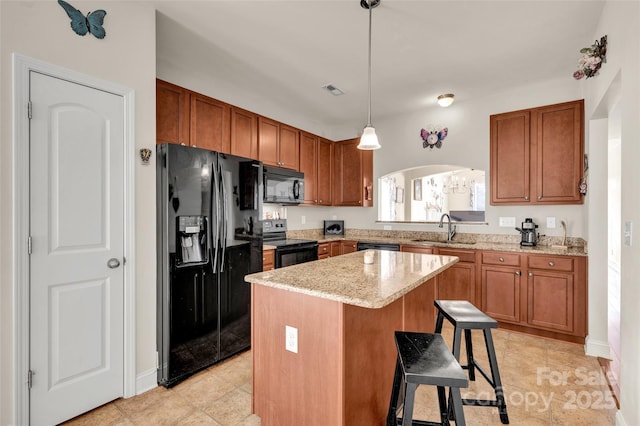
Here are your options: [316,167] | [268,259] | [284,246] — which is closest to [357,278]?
[268,259]

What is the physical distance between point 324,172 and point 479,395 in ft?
11.3

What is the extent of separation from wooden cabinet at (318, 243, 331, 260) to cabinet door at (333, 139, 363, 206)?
85 cm

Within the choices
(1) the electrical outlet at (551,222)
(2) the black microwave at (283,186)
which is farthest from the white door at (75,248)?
(1) the electrical outlet at (551,222)

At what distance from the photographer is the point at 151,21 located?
2.20 metres

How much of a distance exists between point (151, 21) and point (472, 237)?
159 inches

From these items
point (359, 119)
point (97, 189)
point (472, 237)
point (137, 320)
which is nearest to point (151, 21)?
point (97, 189)

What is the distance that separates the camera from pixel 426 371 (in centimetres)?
126

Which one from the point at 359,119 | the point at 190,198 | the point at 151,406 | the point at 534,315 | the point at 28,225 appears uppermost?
the point at 359,119

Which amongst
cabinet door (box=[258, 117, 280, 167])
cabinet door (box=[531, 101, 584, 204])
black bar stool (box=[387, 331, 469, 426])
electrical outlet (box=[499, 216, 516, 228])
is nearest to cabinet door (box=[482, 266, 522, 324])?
electrical outlet (box=[499, 216, 516, 228])

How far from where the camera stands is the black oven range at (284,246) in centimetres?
337

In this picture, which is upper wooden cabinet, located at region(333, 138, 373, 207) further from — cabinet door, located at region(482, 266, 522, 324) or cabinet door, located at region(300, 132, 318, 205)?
cabinet door, located at region(482, 266, 522, 324)

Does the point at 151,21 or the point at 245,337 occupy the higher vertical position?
the point at 151,21

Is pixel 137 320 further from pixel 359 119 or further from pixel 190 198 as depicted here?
pixel 359 119

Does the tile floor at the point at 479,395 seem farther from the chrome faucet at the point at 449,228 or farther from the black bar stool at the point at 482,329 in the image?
the chrome faucet at the point at 449,228
